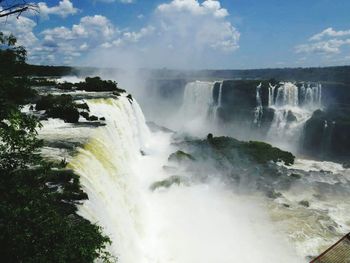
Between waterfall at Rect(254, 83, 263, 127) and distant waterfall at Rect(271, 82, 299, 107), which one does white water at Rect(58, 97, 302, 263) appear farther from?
distant waterfall at Rect(271, 82, 299, 107)

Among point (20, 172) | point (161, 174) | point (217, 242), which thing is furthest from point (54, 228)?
point (161, 174)

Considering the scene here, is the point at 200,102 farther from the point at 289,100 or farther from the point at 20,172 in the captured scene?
the point at 20,172

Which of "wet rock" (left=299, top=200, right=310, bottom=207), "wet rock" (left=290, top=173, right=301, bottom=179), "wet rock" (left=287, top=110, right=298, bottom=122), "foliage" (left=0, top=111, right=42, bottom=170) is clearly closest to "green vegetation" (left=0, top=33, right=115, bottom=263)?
"foliage" (left=0, top=111, right=42, bottom=170)

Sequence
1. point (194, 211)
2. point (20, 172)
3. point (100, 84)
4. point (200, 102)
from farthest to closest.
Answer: point (200, 102) < point (100, 84) < point (194, 211) < point (20, 172)

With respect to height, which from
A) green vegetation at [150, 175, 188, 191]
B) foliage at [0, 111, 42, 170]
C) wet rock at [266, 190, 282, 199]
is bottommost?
wet rock at [266, 190, 282, 199]

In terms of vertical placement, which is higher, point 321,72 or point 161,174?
point 321,72

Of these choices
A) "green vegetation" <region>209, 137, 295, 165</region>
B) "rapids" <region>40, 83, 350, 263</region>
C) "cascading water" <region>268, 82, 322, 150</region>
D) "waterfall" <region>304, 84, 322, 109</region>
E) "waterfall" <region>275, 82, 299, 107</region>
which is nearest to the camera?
"rapids" <region>40, 83, 350, 263</region>
